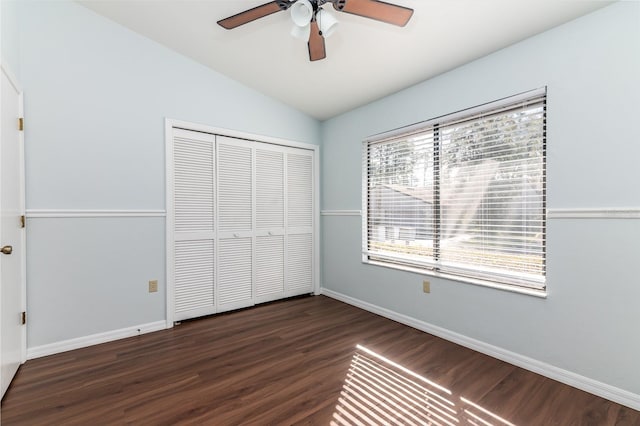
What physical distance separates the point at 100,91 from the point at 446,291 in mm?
3621

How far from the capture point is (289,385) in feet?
6.41

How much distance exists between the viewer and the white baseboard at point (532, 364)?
1.77 m

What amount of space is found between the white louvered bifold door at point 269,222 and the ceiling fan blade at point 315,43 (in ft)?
5.28

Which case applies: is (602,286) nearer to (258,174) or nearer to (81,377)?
(258,174)

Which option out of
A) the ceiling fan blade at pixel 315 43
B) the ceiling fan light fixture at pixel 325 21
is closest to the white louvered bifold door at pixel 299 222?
the ceiling fan blade at pixel 315 43

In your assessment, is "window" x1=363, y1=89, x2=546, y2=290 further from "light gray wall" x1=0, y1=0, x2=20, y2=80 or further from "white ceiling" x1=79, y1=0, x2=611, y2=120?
"light gray wall" x1=0, y1=0, x2=20, y2=80

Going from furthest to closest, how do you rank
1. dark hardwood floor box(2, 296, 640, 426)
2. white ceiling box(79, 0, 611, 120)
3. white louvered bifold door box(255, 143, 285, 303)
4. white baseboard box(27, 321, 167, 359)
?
white louvered bifold door box(255, 143, 285, 303), white baseboard box(27, 321, 167, 359), white ceiling box(79, 0, 611, 120), dark hardwood floor box(2, 296, 640, 426)

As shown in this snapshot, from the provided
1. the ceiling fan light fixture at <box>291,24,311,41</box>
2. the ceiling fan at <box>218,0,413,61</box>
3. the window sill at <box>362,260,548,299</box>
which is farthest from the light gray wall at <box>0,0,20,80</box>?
the window sill at <box>362,260,548,299</box>

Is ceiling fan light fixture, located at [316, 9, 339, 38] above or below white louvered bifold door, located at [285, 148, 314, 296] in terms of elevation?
above

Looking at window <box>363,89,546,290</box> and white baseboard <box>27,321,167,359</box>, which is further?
white baseboard <box>27,321,167,359</box>

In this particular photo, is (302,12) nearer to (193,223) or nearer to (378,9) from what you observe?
(378,9)

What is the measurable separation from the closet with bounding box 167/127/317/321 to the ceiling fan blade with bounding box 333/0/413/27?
2.04 metres

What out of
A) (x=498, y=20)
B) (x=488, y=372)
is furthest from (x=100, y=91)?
(x=488, y=372)

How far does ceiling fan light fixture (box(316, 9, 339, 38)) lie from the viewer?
5.99 feet
